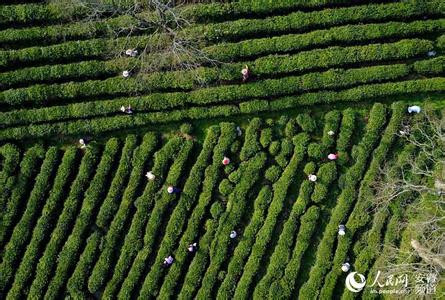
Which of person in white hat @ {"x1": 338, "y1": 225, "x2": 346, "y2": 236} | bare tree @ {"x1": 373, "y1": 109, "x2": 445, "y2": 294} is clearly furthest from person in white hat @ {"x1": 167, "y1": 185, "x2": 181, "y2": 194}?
bare tree @ {"x1": 373, "y1": 109, "x2": 445, "y2": 294}

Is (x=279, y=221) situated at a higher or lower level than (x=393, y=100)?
lower

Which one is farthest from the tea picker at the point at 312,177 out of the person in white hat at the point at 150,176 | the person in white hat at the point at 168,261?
the person in white hat at the point at 168,261

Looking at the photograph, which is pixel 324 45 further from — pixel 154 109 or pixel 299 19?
pixel 154 109

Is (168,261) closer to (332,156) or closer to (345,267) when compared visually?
(345,267)

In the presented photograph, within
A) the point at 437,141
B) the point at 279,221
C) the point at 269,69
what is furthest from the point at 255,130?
the point at 437,141

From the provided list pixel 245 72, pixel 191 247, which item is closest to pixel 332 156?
pixel 245 72

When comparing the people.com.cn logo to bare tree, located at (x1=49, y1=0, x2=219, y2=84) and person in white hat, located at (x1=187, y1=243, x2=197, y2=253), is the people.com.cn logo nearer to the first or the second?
person in white hat, located at (x1=187, y1=243, x2=197, y2=253)
